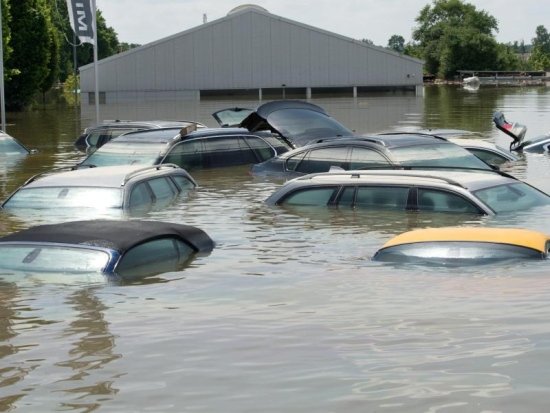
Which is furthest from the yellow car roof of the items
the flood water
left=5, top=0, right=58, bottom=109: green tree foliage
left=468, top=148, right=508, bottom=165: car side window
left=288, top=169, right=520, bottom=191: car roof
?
left=5, top=0, right=58, bottom=109: green tree foliage

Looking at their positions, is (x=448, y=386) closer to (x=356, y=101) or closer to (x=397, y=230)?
(x=397, y=230)

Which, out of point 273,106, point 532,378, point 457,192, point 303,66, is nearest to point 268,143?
point 273,106

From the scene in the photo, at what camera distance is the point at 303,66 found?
77.1m

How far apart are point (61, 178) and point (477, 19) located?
15097 centimetres

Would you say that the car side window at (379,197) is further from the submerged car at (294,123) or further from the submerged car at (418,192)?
the submerged car at (294,123)

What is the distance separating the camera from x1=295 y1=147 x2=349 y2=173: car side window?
18844 millimetres

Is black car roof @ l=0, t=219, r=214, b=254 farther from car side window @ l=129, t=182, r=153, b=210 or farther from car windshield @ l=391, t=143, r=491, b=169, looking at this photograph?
car windshield @ l=391, t=143, r=491, b=169

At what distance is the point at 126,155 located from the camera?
21.1 metres

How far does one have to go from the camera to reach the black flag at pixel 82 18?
120 feet

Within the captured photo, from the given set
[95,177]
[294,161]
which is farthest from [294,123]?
[95,177]

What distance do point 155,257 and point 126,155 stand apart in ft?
33.7

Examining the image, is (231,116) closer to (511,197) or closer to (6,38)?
(511,197)

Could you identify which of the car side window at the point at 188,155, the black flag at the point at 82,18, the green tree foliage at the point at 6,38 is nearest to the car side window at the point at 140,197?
the car side window at the point at 188,155

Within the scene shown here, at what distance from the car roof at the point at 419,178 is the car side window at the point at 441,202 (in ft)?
0.47
